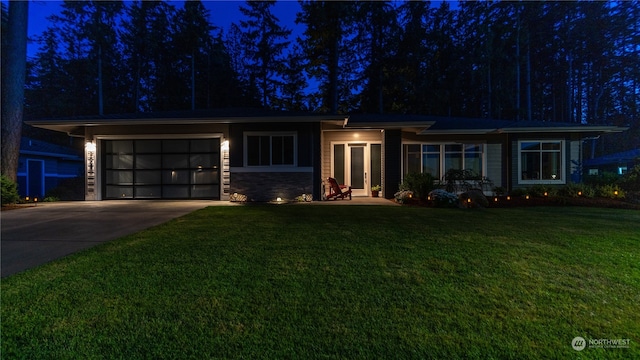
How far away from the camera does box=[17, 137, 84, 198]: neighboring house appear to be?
1513 cm

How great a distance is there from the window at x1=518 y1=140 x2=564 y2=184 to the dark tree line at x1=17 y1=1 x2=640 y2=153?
38.2ft

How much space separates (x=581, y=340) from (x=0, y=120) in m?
15.9

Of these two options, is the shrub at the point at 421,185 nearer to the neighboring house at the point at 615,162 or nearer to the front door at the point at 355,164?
the front door at the point at 355,164

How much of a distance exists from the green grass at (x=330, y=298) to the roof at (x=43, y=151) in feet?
51.5

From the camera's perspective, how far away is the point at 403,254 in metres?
3.94

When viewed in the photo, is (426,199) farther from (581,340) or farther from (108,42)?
(108,42)

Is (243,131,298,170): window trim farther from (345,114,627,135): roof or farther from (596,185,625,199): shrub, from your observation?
(596,185,625,199): shrub

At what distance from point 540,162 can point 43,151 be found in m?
23.9

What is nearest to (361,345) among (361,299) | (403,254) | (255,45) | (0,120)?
(361,299)

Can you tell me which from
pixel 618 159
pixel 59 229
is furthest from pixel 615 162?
pixel 59 229

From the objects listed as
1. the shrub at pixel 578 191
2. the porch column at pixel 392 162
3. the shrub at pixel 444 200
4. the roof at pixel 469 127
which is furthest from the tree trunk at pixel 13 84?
the shrub at pixel 578 191

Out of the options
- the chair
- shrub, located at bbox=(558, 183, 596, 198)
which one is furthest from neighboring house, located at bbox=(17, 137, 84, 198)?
shrub, located at bbox=(558, 183, 596, 198)

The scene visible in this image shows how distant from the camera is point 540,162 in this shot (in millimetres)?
12258
